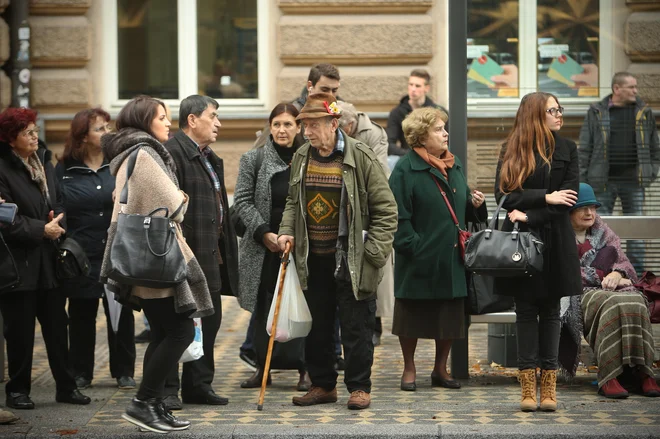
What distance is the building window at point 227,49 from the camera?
13.4 meters

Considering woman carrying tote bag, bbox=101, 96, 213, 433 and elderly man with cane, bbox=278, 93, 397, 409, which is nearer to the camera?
woman carrying tote bag, bbox=101, 96, 213, 433

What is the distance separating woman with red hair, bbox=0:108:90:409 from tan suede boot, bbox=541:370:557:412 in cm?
273

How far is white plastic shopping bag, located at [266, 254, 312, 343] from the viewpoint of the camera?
752 centimetres

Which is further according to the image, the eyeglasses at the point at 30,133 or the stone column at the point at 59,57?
the stone column at the point at 59,57

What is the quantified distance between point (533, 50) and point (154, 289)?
11.1ft

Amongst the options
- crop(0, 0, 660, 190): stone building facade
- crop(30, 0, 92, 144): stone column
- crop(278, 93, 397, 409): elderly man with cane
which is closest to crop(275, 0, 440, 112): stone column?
crop(0, 0, 660, 190): stone building facade

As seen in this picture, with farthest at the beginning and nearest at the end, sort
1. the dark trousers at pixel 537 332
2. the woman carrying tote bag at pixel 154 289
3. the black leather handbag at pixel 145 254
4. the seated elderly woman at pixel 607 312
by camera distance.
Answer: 1. the seated elderly woman at pixel 607 312
2. the dark trousers at pixel 537 332
3. the woman carrying tote bag at pixel 154 289
4. the black leather handbag at pixel 145 254

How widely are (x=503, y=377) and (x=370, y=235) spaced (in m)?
1.68

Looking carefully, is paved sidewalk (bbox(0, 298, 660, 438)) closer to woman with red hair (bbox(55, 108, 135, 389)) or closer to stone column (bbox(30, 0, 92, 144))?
woman with red hair (bbox(55, 108, 135, 389))

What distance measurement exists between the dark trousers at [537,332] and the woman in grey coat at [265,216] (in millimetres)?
1493

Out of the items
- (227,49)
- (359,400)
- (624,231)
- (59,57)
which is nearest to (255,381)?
(359,400)

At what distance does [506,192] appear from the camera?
7.46m

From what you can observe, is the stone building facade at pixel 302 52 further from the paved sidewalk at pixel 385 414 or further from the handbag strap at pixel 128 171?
the handbag strap at pixel 128 171

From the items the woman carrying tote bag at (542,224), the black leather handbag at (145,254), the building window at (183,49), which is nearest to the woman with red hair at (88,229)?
the black leather handbag at (145,254)
